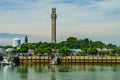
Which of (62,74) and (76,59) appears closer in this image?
(62,74)

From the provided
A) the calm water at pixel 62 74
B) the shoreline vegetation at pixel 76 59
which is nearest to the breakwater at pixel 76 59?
the shoreline vegetation at pixel 76 59

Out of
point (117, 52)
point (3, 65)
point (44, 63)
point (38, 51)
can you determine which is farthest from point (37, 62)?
point (117, 52)

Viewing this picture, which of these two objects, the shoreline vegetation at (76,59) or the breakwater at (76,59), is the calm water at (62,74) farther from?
the breakwater at (76,59)

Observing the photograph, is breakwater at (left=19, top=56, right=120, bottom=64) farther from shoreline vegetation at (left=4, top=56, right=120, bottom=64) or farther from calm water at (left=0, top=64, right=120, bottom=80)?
calm water at (left=0, top=64, right=120, bottom=80)

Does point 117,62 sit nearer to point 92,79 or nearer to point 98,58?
point 98,58

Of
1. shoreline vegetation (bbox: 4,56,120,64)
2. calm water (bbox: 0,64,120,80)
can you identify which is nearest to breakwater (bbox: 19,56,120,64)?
shoreline vegetation (bbox: 4,56,120,64)

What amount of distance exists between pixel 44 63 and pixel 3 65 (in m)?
15.8

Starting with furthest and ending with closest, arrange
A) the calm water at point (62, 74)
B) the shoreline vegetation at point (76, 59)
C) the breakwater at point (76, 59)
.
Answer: the breakwater at point (76, 59) → the shoreline vegetation at point (76, 59) → the calm water at point (62, 74)

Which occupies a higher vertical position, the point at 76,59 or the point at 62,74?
the point at 76,59

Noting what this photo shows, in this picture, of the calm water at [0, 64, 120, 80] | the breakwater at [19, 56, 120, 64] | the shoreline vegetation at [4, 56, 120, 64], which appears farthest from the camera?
the breakwater at [19, 56, 120, 64]

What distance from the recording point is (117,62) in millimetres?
150625

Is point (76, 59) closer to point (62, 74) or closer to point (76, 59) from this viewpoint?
point (76, 59)

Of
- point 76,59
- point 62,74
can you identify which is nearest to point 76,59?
point 76,59

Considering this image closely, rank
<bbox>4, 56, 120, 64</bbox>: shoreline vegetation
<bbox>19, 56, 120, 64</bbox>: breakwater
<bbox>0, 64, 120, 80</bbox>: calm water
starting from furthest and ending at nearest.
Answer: <bbox>19, 56, 120, 64</bbox>: breakwater
<bbox>4, 56, 120, 64</bbox>: shoreline vegetation
<bbox>0, 64, 120, 80</bbox>: calm water
